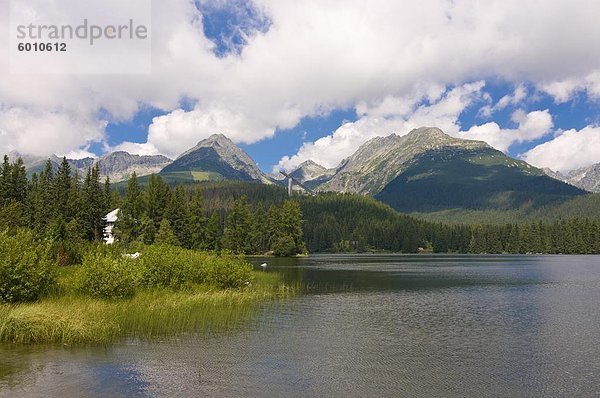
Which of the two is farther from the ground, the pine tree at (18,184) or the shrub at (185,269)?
the pine tree at (18,184)

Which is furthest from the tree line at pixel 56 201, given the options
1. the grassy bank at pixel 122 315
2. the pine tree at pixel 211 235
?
the grassy bank at pixel 122 315

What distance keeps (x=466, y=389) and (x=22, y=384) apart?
2429 cm

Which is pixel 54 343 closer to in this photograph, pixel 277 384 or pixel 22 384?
pixel 22 384

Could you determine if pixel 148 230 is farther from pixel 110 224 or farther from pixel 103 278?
pixel 103 278

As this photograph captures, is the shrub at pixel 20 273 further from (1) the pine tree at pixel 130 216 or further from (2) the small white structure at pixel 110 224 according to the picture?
(2) the small white structure at pixel 110 224

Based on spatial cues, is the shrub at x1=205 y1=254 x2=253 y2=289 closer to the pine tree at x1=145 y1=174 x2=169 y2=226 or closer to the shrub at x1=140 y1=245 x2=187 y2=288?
the shrub at x1=140 y1=245 x2=187 y2=288

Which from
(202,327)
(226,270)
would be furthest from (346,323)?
(226,270)

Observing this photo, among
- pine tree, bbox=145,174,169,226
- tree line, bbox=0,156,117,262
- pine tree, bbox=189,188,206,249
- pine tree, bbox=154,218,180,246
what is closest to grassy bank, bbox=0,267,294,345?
tree line, bbox=0,156,117,262

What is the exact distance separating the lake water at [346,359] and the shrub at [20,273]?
10.8 m

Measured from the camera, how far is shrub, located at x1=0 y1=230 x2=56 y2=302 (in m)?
42.8

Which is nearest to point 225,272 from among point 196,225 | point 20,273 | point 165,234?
point 20,273

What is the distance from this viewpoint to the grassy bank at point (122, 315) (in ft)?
118

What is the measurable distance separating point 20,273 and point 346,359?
2981 cm

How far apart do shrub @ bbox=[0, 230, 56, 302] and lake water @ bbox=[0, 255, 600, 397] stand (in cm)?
1079
